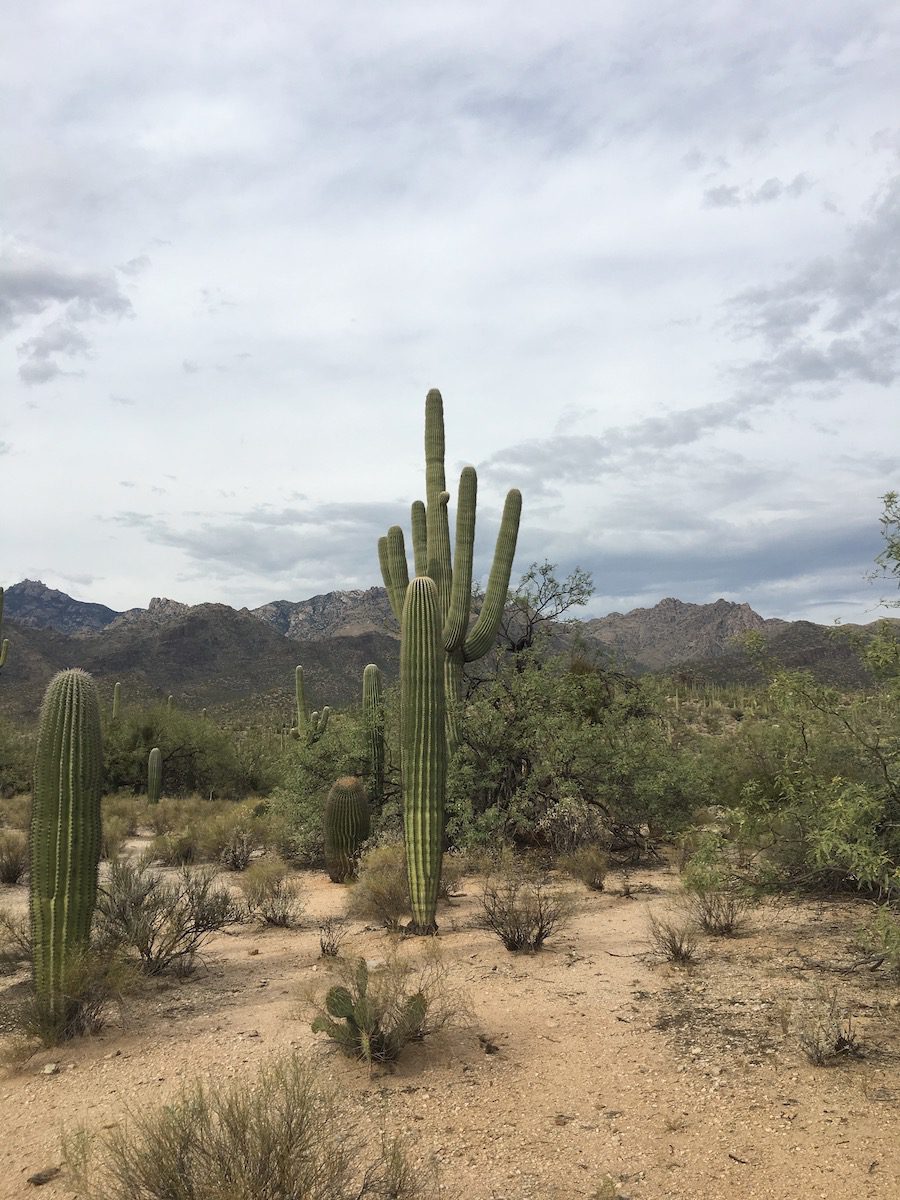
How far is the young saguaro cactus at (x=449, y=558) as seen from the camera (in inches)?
569

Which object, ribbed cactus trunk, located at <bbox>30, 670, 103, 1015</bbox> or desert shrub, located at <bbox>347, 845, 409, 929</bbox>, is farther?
desert shrub, located at <bbox>347, 845, 409, 929</bbox>

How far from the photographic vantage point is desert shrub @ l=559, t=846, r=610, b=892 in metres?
11.2

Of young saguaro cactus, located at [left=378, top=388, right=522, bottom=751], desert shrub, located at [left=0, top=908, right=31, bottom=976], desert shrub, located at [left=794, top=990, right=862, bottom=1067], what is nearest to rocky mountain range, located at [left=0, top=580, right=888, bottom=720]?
young saguaro cactus, located at [left=378, top=388, right=522, bottom=751]

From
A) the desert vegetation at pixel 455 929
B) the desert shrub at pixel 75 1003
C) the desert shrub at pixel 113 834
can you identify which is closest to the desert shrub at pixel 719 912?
the desert vegetation at pixel 455 929

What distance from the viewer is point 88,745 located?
263 inches

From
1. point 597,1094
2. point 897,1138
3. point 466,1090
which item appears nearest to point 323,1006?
point 466,1090

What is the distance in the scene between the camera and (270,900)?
983cm

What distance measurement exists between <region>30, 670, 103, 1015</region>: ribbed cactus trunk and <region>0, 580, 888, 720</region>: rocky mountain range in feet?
30.9

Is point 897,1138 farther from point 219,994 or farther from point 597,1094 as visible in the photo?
point 219,994

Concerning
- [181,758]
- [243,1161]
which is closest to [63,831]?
[243,1161]

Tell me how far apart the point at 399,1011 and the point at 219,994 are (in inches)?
90.4

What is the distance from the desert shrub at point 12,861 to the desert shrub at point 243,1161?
983 cm

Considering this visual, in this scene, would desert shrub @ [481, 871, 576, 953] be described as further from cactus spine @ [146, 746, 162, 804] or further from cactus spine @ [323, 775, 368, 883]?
cactus spine @ [146, 746, 162, 804]

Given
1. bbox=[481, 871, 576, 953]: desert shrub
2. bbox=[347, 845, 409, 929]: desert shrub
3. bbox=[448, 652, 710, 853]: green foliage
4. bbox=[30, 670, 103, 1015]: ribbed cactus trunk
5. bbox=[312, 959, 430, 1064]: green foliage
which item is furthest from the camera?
bbox=[448, 652, 710, 853]: green foliage
